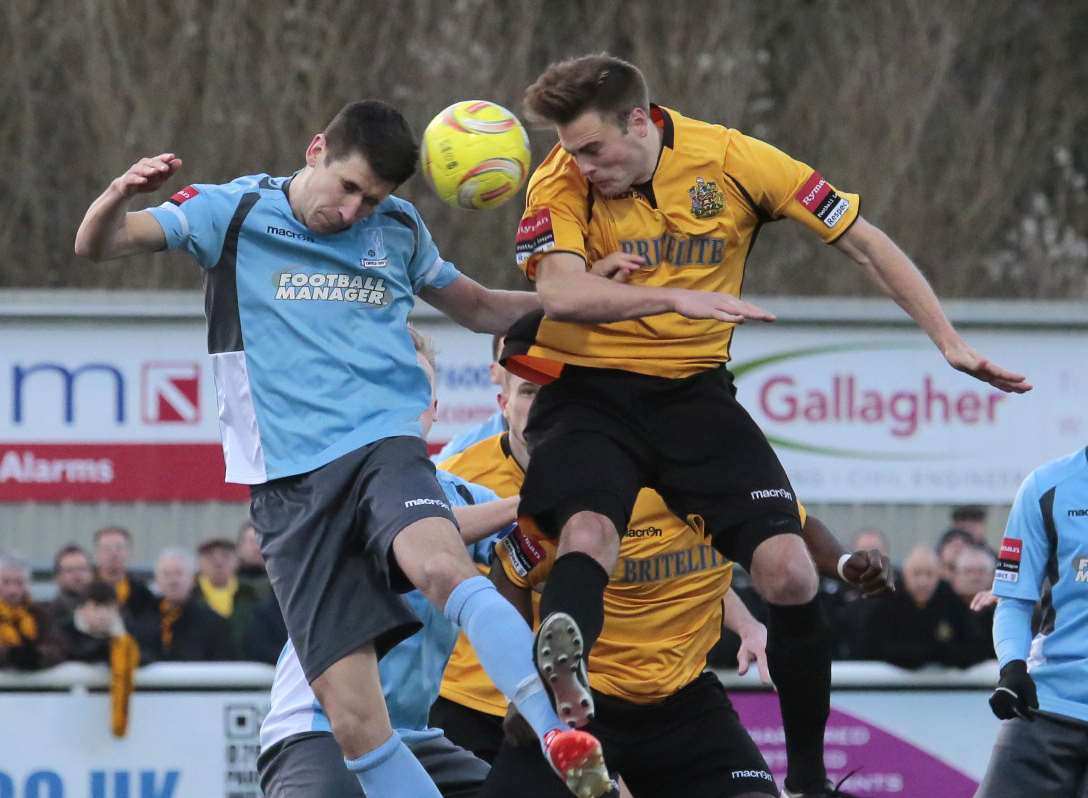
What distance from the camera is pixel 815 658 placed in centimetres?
611

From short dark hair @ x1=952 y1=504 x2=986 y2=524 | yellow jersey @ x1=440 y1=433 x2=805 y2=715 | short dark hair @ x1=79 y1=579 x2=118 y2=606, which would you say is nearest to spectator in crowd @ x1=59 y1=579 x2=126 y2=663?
short dark hair @ x1=79 y1=579 x2=118 y2=606

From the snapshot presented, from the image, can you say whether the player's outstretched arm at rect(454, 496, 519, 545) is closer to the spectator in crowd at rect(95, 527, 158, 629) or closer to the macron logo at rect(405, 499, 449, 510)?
the macron logo at rect(405, 499, 449, 510)

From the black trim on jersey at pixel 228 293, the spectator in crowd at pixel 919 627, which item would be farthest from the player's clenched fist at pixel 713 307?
the spectator in crowd at pixel 919 627

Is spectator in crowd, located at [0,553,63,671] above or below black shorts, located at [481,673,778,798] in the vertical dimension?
below

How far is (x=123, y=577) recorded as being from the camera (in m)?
10.8

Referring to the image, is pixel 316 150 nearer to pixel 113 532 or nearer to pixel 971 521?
pixel 113 532

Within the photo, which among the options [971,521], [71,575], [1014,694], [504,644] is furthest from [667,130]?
[971,521]

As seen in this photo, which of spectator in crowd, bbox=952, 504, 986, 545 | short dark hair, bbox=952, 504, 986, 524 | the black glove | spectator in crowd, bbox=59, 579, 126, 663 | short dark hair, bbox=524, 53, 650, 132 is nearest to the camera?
short dark hair, bbox=524, 53, 650, 132

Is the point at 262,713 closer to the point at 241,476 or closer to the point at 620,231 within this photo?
the point at 241,476

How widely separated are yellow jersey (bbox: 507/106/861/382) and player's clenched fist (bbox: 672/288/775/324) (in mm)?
416

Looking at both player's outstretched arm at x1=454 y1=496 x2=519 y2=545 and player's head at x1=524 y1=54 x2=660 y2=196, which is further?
player's outstretched arm at x1=454 y1=496 x2=519 y2=545

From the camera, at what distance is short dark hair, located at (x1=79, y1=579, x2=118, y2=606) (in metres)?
9.50

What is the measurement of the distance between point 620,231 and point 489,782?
5.99 feet

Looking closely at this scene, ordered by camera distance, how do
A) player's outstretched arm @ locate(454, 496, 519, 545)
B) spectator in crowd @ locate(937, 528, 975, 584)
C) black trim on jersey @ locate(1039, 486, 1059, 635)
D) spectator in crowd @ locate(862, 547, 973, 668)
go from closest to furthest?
player's outstretched arm @ locate(454, 496, 519, 545)
black trim on jersey @ locate(1039, 486, 1059, 635)
spectator in crowd @ locate(862, 547, 973, 668)
spectator in crowd @ locate(937, 528, 975, 584)
